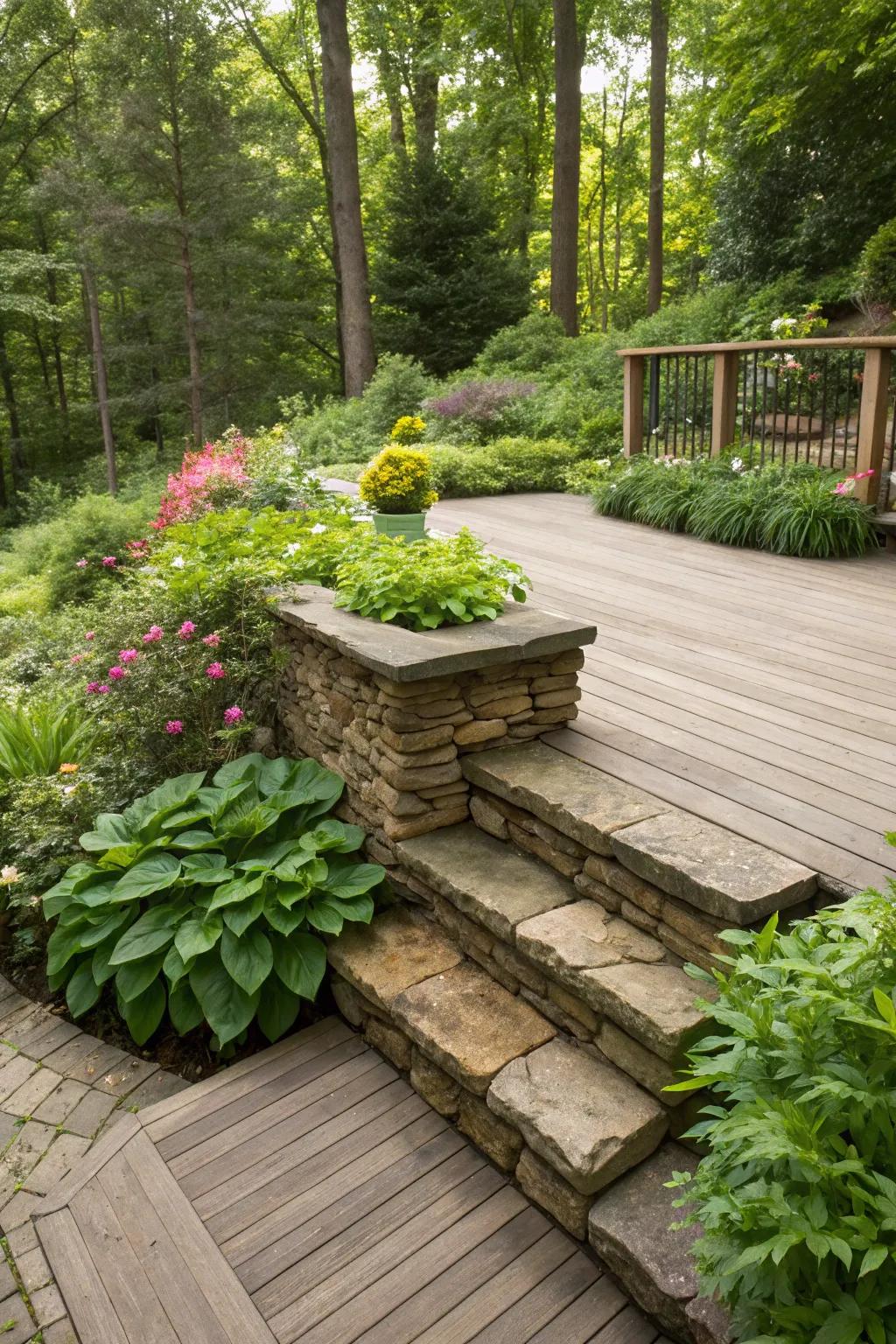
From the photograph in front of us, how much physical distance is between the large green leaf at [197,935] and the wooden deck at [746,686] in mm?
1168

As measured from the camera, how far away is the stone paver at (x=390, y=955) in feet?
8.07

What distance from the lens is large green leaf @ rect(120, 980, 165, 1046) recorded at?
2666 mm

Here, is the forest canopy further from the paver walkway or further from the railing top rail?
the paver walkway

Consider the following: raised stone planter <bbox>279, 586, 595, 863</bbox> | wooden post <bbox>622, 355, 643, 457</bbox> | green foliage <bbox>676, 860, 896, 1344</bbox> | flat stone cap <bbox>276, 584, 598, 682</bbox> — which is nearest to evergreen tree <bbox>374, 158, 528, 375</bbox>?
wooden post <bbox>622, 355, 643, 457</bbox>

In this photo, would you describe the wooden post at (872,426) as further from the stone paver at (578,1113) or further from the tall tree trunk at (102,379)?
the tall tree trunk at (102,379)

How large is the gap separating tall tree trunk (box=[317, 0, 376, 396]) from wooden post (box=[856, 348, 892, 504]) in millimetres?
9327

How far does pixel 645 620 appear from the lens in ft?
12.9

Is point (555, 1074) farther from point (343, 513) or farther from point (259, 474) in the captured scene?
point (259, 474)

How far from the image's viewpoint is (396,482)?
429 centimetres

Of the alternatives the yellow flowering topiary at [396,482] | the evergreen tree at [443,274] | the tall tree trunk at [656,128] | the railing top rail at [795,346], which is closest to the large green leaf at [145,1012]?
the yellow flowering topiary at [396,482]

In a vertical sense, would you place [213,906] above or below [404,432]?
below

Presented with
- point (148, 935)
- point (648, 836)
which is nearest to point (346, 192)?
point (148, 935)

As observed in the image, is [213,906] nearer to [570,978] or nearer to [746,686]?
[570,978]

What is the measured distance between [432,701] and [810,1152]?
1.59 meters
